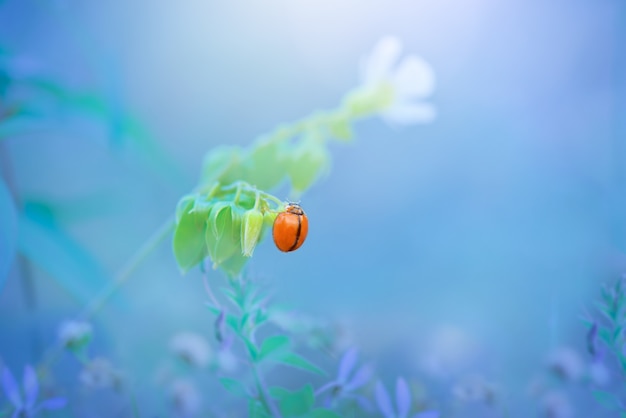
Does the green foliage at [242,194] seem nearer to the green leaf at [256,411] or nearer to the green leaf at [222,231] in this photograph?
the green leaf at [222,231]

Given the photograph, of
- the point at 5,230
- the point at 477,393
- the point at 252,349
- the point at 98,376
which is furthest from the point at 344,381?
the point at 5,230

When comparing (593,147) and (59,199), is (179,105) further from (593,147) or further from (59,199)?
(593,147)

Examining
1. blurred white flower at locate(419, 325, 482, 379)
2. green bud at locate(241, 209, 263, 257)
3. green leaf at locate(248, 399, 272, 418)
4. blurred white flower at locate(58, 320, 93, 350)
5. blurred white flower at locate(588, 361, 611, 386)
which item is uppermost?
blurred white flower at locate(419, 325, 482, 379)

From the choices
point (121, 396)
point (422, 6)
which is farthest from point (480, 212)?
point (121, 396)

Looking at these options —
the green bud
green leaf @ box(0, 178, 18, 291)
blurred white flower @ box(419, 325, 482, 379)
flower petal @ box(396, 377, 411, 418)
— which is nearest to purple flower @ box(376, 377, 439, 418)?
flower petal @ box(396, 377, 411, 418)

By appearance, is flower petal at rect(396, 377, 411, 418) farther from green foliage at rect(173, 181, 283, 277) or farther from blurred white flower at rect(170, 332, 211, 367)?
blurred white flower at rect(170, 332, 211, 367)

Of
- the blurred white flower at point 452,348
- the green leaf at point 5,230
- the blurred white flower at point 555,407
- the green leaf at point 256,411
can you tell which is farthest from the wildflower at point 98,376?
the blurred white flower at point 555,407
